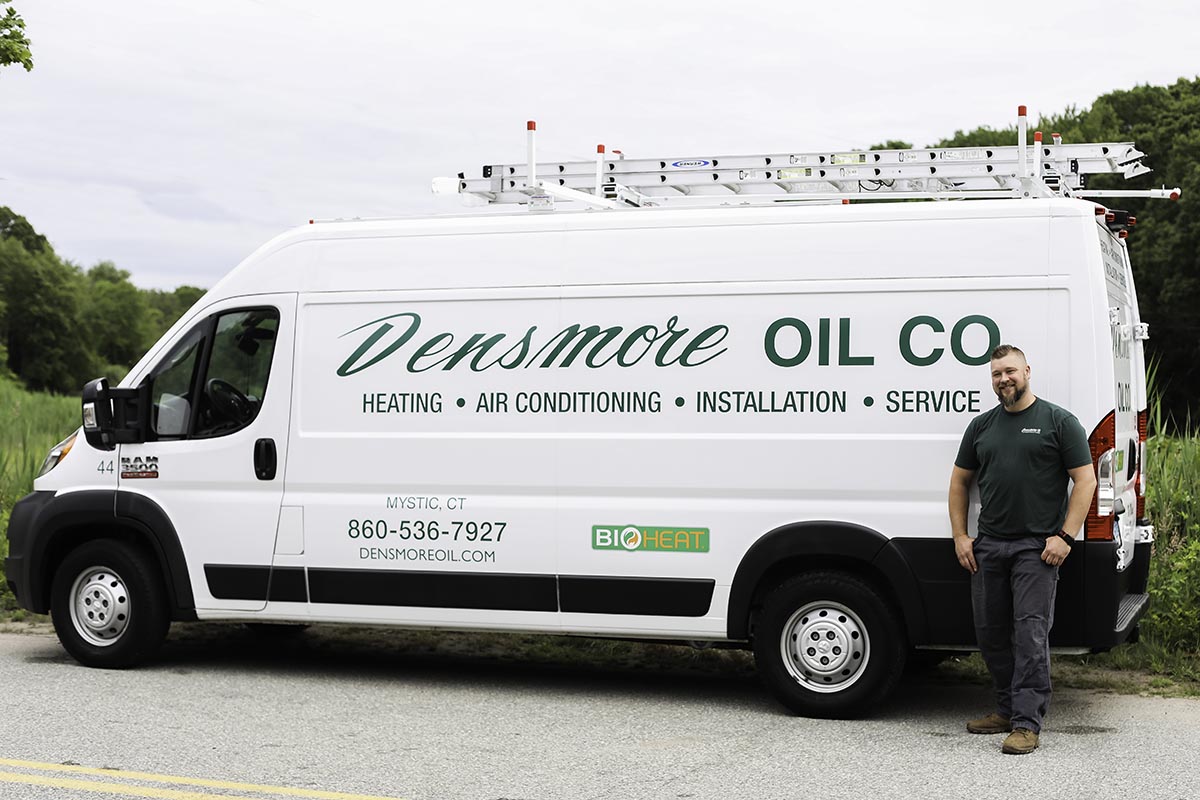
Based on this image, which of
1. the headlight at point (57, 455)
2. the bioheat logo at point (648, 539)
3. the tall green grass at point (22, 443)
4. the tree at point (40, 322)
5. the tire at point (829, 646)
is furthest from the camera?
the tree at point (40, 322)

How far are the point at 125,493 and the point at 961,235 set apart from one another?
4880 millimetres

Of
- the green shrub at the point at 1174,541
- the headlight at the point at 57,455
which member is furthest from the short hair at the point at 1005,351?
the headlight at the point at 57,455

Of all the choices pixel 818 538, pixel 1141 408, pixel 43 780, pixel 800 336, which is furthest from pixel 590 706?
pixel 1141 408

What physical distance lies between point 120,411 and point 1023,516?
507 centimetres

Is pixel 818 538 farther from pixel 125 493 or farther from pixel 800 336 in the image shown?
pixel 125 493

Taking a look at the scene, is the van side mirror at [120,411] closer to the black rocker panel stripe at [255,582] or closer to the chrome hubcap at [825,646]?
the black rocker panel stripe at [255,582]

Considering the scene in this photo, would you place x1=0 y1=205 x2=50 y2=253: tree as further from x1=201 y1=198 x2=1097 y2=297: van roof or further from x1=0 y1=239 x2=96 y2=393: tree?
x1=201 y1=198 x2=1097 y2=297: van roof

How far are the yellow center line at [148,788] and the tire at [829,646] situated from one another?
237 centimetres

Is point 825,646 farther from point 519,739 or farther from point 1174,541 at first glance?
point 1174,541

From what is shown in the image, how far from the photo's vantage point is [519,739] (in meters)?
6.71

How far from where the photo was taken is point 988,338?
6.88 meters

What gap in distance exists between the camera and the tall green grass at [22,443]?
12.1 m

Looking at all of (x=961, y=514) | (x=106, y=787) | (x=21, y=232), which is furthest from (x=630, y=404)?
(x=21, y=232)

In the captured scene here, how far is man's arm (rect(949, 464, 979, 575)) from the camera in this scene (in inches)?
265
